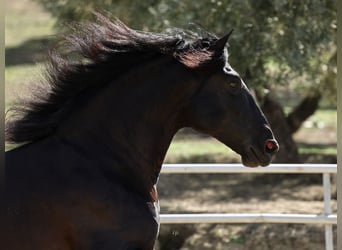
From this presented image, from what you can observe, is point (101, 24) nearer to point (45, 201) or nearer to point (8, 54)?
point (45, 201)

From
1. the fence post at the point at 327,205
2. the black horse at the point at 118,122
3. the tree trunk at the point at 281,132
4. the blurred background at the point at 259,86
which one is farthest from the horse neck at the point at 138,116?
the tree trunk at the point at 281,132

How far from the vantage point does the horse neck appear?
4.66 m

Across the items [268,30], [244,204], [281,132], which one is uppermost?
[268,30]

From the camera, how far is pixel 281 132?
11195 mm

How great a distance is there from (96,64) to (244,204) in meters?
5.38

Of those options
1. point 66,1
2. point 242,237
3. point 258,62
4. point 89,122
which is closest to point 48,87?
point 89,122

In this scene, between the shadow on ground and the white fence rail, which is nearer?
the white fence rail

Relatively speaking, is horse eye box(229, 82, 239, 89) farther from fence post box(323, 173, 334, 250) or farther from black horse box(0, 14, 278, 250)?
fence post box(323, 173, 334, 250)

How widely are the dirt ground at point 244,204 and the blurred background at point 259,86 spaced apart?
1cm

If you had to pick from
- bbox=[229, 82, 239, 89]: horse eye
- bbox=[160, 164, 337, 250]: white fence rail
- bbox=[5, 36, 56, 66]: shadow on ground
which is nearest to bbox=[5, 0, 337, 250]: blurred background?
bbox=[160, 164, 337, 250]: white fence rail

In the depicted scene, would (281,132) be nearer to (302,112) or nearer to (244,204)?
(302,112)

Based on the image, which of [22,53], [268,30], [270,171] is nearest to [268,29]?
[268,30]

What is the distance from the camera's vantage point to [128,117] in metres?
4.71

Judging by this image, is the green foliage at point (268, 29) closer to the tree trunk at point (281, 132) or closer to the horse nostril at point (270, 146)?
the tree trunk at point (281, 132)
